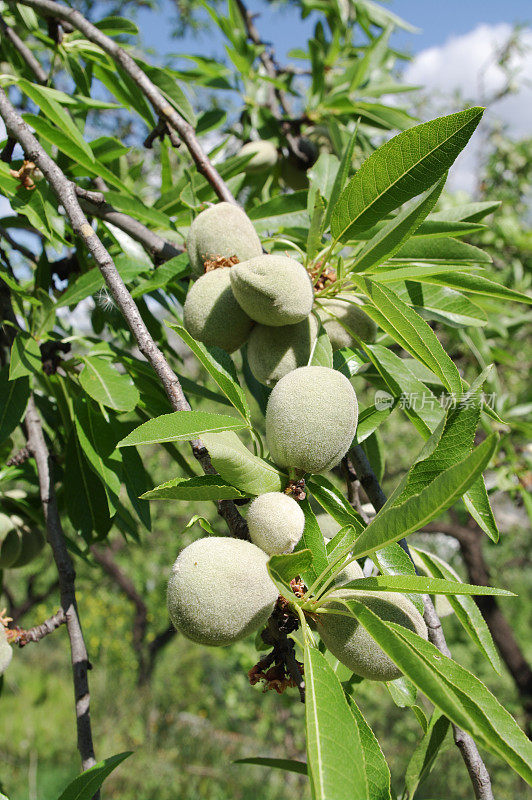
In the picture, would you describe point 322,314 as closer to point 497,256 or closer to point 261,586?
point 261,586

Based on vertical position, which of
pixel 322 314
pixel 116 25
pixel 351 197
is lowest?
pixel 322 314

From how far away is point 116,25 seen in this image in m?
1.35

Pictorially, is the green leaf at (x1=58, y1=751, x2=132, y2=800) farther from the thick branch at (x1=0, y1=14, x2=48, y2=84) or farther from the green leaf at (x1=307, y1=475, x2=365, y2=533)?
the thick branch at (x1=0, y1=14, x2=48, y2=84)

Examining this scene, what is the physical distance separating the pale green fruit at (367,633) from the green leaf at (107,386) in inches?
16.0

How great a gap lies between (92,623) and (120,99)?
202 inches

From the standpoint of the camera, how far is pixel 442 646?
768 millimetres

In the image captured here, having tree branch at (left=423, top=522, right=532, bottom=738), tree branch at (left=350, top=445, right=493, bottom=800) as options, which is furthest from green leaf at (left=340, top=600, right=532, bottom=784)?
tree branch at (left=423, top=522, right=532, bottom=738)

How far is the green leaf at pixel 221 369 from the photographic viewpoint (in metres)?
0.66

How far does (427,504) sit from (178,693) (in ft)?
19.8

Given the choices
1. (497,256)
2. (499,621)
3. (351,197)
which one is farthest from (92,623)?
(351,197)

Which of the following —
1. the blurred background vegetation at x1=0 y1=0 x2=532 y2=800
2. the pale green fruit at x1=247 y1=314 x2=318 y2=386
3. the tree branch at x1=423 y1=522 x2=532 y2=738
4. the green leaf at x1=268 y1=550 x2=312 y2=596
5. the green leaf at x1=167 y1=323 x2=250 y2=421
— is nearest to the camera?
the green leaf at x1=268 y1=550 x2=312 y2=596

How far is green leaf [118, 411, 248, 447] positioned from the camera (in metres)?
0.58

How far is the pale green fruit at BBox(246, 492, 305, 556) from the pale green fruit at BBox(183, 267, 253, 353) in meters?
0.25

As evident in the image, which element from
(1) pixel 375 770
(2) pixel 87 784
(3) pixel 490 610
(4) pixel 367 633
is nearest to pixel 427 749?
(1) pixel 375 770
